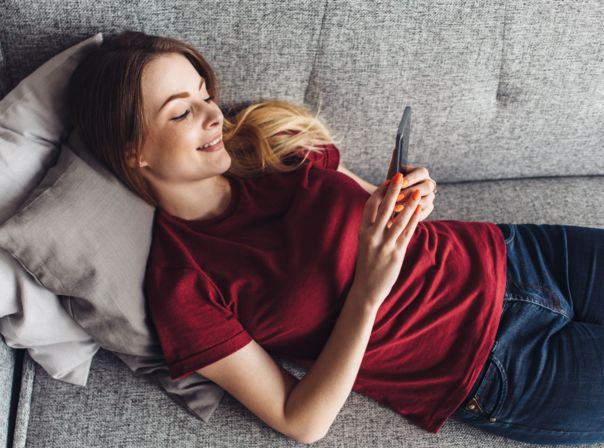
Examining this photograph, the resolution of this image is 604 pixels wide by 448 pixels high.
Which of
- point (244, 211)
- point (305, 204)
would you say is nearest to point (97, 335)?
point (244, 211)

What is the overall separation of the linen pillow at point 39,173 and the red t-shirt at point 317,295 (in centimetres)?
21

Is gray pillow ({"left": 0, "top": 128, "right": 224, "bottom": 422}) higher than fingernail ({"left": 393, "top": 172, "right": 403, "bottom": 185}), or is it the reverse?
fingernail ({"left": 393, "top": 172, "right": 403, "bottom": 185})

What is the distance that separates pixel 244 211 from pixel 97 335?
393 millimetres

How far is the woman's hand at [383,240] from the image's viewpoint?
1.03 m

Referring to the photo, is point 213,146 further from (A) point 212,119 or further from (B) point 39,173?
(B) point 39,173

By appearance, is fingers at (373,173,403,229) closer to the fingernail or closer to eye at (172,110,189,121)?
the fingernail

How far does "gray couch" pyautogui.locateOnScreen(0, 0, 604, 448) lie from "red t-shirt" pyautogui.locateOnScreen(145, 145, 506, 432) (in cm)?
11

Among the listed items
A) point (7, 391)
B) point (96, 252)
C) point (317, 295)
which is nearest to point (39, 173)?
point (96, 252)

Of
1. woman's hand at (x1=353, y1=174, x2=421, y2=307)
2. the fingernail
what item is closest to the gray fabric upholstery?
woman's hand at (x1=353, y1=174, x2=421, y2=307)

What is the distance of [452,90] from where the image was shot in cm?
142

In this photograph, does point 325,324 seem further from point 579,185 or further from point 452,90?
point 579,185

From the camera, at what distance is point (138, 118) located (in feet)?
3.53

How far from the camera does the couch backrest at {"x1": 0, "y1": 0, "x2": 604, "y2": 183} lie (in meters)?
1.27

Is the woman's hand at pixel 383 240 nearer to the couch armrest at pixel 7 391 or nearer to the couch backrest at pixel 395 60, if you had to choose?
the couch backrest at pixel 395 60
